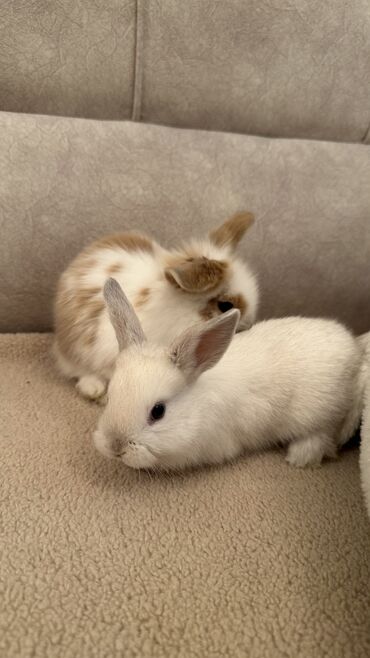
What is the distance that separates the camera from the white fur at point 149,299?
3.66 ft

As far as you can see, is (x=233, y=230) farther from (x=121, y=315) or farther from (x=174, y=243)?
(x=121, y=315)

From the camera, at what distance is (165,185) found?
→ 133 centimetres

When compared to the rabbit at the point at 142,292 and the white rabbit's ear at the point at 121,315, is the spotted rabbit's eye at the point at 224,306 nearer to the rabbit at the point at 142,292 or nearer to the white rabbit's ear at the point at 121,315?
the rabbit at the point at 142,292

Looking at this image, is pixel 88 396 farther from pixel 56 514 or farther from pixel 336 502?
pixel 336 502

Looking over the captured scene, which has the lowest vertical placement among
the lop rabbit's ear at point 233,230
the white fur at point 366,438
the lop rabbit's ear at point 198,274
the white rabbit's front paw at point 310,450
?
the white rabbit's front paw at point 310,450

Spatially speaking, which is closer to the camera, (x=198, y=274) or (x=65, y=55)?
(x=198, y=274)

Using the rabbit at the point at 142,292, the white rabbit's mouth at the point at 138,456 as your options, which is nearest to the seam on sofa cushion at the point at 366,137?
the rabbit at the point at 142,292

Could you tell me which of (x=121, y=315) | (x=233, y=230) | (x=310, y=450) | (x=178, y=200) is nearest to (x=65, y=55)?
(x=178, y=200)

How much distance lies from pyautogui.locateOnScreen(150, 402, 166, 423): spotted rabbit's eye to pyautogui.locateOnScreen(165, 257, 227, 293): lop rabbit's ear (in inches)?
11.4

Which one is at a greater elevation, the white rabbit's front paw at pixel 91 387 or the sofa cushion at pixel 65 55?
the sofa cushion at pixel 65 55

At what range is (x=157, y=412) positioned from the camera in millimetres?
867

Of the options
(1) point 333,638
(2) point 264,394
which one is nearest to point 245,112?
(2) point 264,394

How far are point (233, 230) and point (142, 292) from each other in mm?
289

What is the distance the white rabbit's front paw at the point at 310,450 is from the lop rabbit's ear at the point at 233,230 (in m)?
0.52
